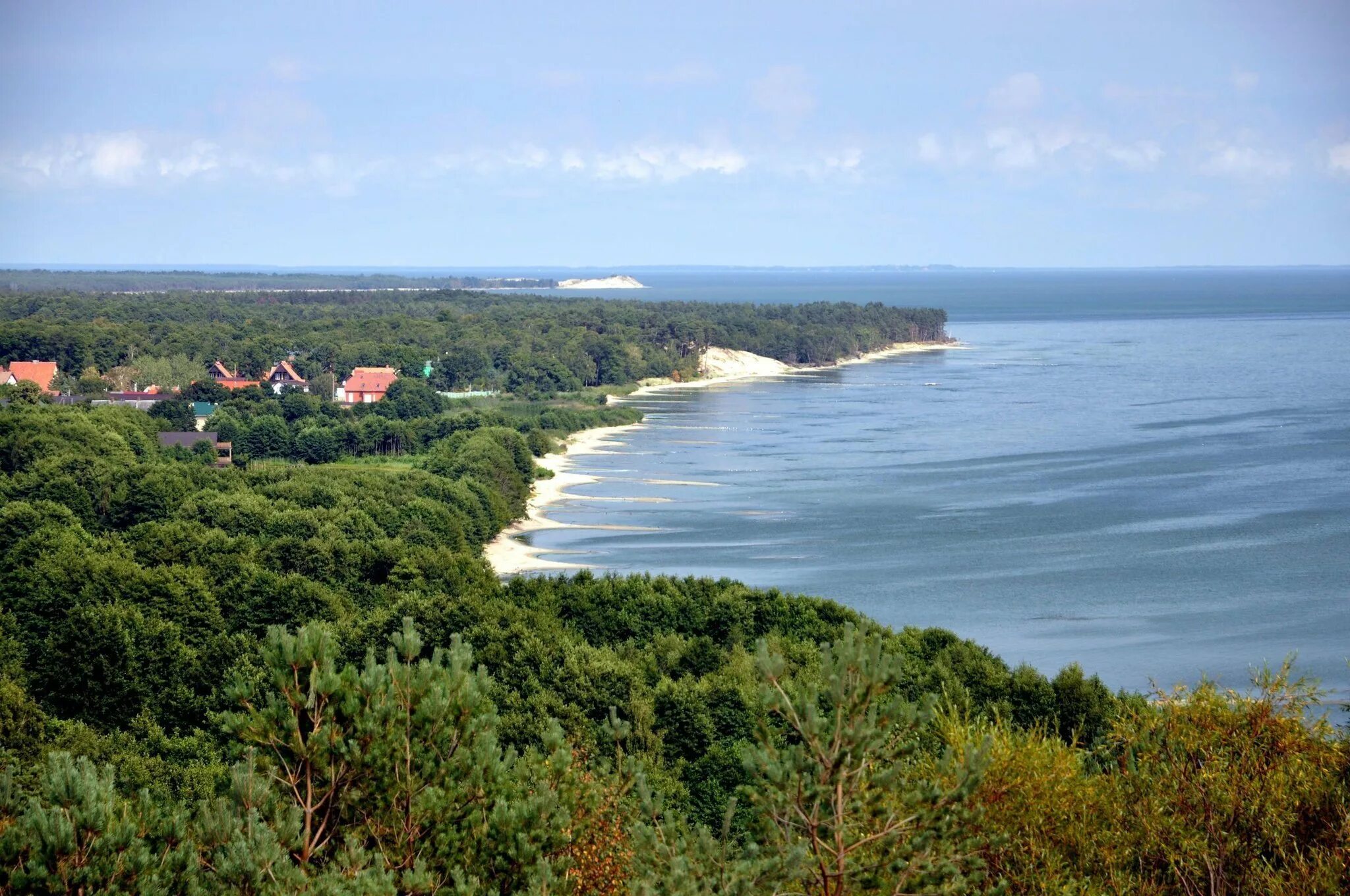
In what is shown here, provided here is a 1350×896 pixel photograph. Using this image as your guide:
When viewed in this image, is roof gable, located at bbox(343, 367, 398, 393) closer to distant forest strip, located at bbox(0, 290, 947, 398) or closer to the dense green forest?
distant forest strip, located at bbox(0, 290, 947, 398)

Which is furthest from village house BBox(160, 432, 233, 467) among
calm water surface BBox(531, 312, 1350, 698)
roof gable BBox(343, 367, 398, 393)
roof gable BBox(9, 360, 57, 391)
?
roof gable BBox(9, 360, 57, 391)

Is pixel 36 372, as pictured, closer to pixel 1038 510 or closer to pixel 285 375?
pixel 285 375

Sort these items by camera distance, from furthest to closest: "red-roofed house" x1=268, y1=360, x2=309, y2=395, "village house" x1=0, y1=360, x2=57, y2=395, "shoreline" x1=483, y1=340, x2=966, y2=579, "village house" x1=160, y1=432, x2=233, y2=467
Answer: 1. "red-roofed house" x1=268, y1=360, x2=309, y2=395
2. "village house" x1=0, y1=360, x2=57, y2=395
3. "village house" x1=160, y1=432, x2=233, y2=467
4. "shoreline" x1=483, y1=340, x2=966, y2=579

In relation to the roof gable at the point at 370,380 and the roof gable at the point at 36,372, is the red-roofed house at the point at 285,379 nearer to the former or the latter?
the roof gable at the point at 370,380

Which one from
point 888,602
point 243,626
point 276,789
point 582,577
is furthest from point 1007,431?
point 276,789

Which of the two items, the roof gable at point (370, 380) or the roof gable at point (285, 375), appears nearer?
the roof gable at point (370, 380)

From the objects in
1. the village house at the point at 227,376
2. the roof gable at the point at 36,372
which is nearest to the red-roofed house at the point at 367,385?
the village house at the point at 227,376

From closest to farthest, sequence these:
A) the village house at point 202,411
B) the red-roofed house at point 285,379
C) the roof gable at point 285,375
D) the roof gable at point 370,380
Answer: the village house at point 202,411
the roof gable at point 370,380
the red-roofed house at point 285,379
the roof gable at point 285,375

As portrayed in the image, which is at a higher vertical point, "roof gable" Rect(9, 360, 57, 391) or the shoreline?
"roof gable" Rect(9, 360, 57, 391)
